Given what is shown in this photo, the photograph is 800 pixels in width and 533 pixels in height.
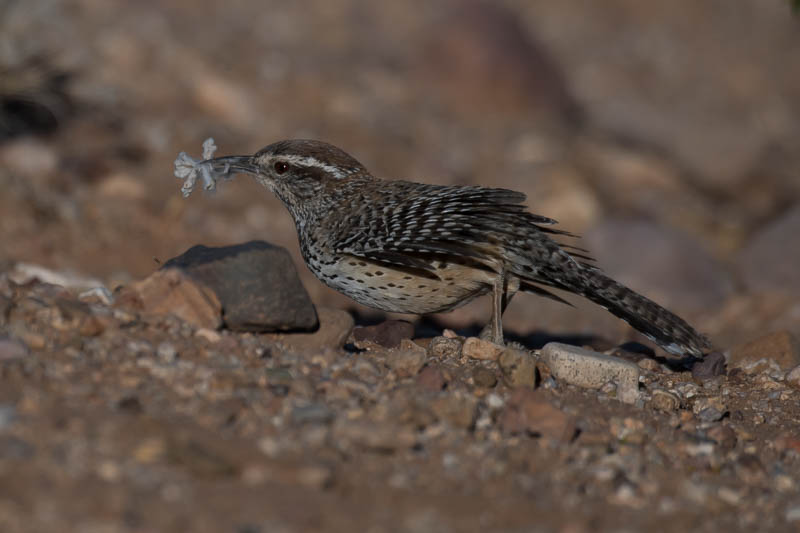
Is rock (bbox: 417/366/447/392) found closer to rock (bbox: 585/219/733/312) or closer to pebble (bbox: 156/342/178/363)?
pebble (bbox: 156/342/178/363)

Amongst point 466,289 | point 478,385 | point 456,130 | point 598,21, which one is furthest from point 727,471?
point 598,21

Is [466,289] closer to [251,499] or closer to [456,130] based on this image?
[251,499]

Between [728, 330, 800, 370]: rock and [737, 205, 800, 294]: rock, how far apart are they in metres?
3.29

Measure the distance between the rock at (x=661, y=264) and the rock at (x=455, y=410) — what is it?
546 centimetres

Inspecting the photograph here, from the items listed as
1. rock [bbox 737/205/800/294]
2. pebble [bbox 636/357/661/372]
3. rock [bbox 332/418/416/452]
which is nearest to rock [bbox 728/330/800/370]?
pebble [bbox 636/357/661/372]

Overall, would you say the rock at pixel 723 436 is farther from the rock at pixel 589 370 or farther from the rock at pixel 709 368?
the rock at pixel 709 368

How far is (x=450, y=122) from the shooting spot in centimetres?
1284

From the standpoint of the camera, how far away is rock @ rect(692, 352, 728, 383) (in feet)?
18.9

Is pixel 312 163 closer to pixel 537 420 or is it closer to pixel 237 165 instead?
pixel 237 165

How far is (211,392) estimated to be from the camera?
409cm

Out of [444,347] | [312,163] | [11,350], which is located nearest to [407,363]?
[444,347]

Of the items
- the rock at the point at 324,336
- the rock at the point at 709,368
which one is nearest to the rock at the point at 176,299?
the rock at the point at 324,336

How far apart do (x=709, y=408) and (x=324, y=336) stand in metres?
2.03

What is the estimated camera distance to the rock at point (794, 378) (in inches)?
222
